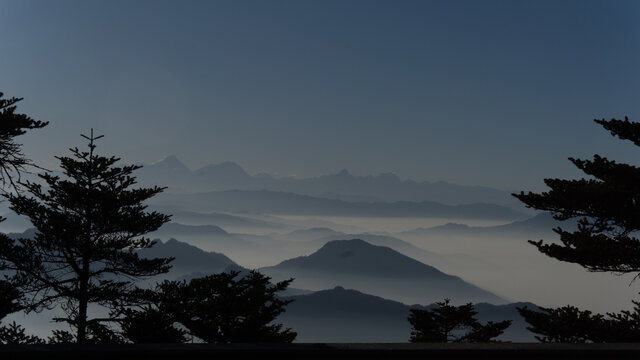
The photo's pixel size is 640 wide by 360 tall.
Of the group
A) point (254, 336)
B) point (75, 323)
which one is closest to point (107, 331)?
point (75, 323)

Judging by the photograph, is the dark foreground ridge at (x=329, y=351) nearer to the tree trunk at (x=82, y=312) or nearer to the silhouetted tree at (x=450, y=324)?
the tree trunk at (x=82, y=312)

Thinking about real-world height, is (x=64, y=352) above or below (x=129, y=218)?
below

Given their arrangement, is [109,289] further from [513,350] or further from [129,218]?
[513,350]

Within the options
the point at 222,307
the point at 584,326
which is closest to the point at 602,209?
the point at 584,326

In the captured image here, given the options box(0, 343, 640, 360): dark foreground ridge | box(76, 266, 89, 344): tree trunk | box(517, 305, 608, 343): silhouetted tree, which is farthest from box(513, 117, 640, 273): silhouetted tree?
box(76, 266, 89, 344): tree trunk

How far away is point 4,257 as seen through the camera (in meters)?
23.5

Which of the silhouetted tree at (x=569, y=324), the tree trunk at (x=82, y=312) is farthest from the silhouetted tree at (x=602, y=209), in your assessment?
the tree trunk at (x=82, y=312)

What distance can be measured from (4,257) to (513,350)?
2494 centimetres

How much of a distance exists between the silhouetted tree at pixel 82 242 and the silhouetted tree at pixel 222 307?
1807 mm

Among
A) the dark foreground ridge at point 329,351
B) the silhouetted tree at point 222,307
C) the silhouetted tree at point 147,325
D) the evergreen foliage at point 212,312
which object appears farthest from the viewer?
the silhouetted tree at point 222,307

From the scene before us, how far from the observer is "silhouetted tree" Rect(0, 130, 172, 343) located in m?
23.3

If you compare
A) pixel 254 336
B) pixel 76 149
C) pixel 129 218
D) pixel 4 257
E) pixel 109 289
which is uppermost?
pixel 76 149

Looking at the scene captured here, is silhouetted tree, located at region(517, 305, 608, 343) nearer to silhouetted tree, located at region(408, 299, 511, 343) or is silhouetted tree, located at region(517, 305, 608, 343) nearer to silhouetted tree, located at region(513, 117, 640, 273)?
silhouetted tree, located at region(513, 117, 640, 273)

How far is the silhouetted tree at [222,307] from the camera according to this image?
24453 mm
